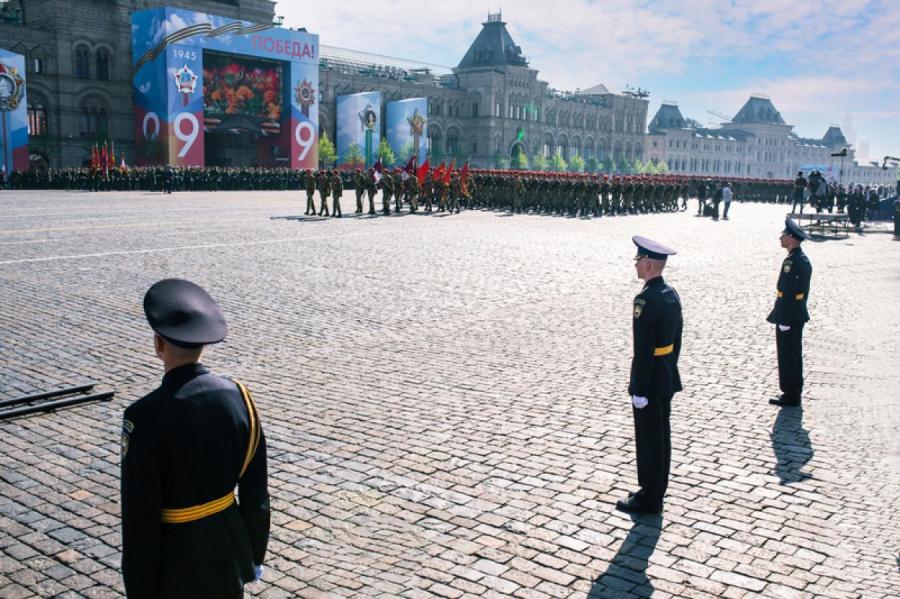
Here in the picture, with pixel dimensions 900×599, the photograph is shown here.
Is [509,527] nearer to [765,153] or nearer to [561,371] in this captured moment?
[561,371]

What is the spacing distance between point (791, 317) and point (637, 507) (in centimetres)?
333

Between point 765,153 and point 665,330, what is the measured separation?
155872 millimetres

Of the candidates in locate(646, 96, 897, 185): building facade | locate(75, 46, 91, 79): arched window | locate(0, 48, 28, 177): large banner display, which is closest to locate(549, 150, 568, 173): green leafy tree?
locate(646, 96, 897, 185): building facade

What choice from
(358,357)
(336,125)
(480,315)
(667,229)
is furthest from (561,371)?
(336,125)

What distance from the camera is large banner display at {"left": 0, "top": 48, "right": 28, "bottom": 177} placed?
138 feet

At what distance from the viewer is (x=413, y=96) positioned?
77.9m

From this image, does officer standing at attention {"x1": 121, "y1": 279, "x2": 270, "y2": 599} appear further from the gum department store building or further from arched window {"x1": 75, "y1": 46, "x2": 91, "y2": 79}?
arched window {"x1": 75, "y1": 46, "x2": 91, "y2": 79}

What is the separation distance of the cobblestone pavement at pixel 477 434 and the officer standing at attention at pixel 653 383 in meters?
0.21

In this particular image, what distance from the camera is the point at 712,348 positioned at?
9336 mm

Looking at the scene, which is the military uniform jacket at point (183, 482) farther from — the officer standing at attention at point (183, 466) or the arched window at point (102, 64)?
the arched window at point (102, 64)

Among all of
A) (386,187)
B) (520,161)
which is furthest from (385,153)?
(386,187)

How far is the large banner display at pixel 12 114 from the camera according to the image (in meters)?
42.2

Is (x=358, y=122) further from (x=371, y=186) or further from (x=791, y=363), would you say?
(x=791, y=363)

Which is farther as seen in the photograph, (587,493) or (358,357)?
(358,357)
